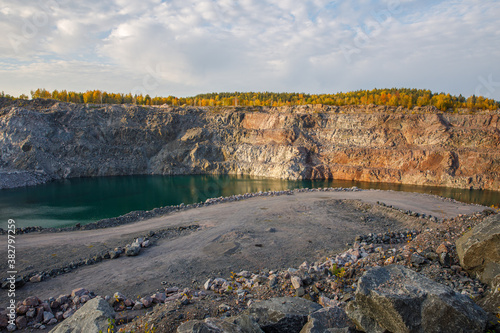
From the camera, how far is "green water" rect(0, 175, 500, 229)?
89.1 ft

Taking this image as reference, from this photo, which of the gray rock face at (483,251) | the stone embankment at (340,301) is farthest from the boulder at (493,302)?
the gray rock face at (483,251)

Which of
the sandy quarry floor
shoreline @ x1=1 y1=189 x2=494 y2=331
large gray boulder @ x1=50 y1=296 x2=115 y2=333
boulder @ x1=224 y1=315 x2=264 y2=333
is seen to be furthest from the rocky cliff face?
boulder @ x1=224 y1=315 x2=264 y2=333

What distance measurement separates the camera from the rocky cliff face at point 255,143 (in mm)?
47438

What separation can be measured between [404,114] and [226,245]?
53.1m

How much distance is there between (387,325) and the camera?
15.8 feet

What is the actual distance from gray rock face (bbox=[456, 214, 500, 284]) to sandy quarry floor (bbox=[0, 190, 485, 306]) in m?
6.69

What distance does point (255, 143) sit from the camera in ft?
209

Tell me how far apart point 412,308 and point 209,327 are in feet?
11.5

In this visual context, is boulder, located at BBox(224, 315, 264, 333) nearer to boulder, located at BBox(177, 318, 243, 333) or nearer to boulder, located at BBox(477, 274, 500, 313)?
boulder, located at BBox(177, 318, 243, 333)

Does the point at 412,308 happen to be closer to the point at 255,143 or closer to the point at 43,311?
the point at 43,311

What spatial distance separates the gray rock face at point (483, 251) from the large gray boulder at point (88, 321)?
8970 mm

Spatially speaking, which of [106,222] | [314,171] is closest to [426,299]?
[106,222]

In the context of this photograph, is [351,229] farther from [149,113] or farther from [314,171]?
[149,113]

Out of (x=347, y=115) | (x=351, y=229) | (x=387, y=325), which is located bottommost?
(x=351, y=229)
